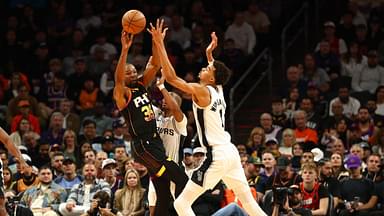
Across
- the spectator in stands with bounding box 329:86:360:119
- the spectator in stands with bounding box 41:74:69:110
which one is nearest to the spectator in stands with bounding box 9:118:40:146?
the spectator in stands with bounding box 41:74:69:110

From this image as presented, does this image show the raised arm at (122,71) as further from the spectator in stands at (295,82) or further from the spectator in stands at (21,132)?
the spectator in stands at (295,82)

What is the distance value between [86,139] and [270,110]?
3674 millimetres

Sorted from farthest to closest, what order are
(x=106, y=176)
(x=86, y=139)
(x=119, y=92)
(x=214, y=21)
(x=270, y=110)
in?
(x=214, y=21)
(x=270, y=110)
(x=86, y=139)
(x=106, y=176)
(x=119, y=92)

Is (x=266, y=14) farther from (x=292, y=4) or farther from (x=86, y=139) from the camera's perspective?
(x=86, y=139)

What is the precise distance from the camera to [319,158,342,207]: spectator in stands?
15.9 m

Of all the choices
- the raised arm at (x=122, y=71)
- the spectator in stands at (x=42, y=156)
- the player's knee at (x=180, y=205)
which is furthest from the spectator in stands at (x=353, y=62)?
the player's knee at (x=180, y=205)

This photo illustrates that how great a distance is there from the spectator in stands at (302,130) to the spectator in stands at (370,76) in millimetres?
1771

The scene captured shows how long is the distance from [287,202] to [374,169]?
9.23 feet

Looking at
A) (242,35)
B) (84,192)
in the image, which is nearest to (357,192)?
(84,192)

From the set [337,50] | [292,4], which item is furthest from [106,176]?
[292,4]

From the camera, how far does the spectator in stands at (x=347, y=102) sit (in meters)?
18.9

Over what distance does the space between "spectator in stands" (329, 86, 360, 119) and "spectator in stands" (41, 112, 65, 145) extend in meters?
4.80

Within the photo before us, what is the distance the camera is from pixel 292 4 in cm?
2258

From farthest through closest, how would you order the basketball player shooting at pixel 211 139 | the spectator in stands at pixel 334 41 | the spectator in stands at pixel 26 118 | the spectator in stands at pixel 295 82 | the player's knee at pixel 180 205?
the spectator in stands at pixel 334 41 < the spectator in stands at pixel 295 82 < the spectator in stands at pixel 26 118 < the basketball player shooting at pixel 211 139 < the player's knee at pixel 180 205
